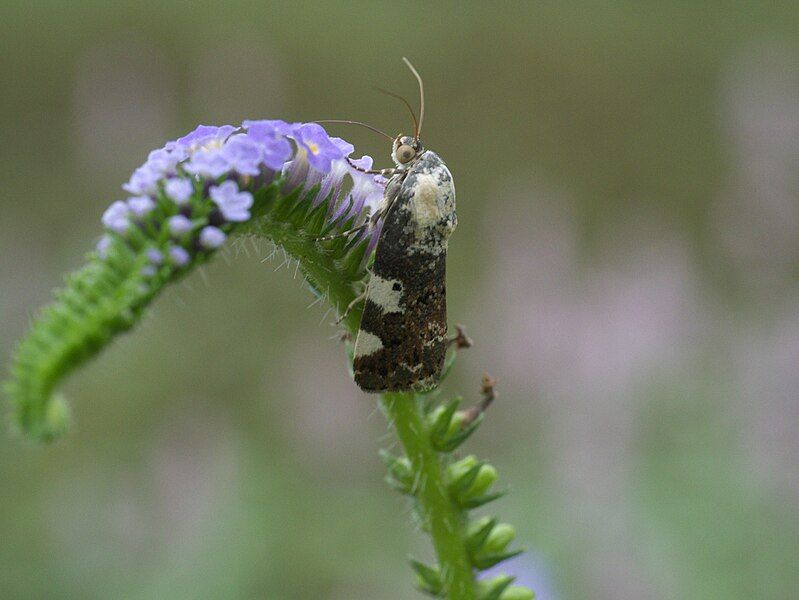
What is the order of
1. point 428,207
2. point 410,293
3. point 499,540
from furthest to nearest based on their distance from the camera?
point 428,207, point 410,293, point 499,540

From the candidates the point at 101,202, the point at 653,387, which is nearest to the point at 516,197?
the point at 653,387

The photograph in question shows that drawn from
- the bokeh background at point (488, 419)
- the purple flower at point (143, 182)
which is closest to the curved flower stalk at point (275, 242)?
the purple flower at point (143, 182)

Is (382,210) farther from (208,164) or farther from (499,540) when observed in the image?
(499,540)

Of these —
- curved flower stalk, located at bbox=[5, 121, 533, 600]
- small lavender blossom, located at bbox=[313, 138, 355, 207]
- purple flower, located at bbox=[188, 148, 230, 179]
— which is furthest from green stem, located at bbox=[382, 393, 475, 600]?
purple flower, located at bbox=[188, 148, 230, 179]

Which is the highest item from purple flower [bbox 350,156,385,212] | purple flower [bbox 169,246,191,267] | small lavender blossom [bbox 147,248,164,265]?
purple flower [bbox 350,156,385,212]

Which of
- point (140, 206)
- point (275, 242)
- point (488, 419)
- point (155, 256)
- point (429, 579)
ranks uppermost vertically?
point (488, 419)

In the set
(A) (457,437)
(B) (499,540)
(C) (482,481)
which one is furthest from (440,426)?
(B) (499,540)

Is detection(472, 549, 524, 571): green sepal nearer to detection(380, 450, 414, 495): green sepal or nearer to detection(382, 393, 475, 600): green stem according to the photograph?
detection(382, 393, 475, 600): green stem
